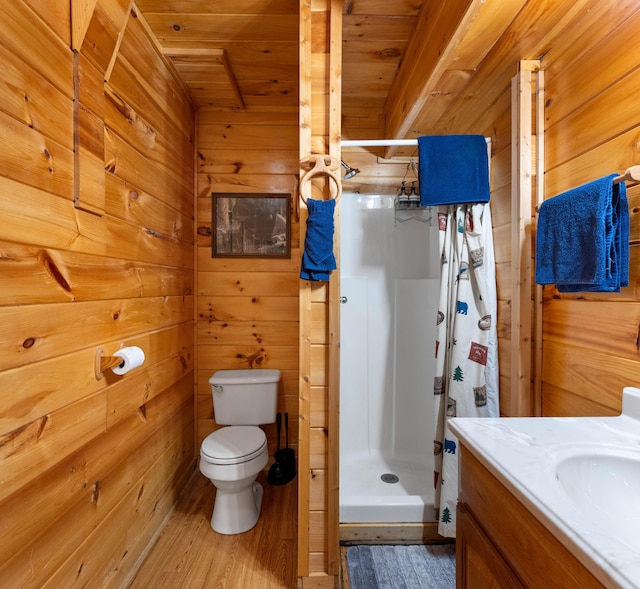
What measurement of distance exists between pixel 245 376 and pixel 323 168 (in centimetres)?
135

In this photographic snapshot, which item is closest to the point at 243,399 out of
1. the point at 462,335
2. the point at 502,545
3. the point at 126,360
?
the point at 126,360

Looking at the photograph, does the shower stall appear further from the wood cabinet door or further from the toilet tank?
the wood cabinet door

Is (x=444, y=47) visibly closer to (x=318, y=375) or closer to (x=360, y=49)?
Result: (x=360, y=49)

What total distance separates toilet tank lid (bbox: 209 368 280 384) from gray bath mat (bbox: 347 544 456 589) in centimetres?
97

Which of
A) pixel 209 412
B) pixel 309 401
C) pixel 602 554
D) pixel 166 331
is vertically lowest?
pixel 209 412

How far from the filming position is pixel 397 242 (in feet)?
7.31

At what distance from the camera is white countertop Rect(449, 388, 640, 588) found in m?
0.45

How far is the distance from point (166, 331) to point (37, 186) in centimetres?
100

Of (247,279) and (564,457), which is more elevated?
(247,279)

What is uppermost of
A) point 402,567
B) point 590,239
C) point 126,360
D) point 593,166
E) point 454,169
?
point 454,169

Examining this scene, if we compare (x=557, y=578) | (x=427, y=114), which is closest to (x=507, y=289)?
(x=427, y=114)

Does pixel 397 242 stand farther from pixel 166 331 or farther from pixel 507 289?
pixel 166 331

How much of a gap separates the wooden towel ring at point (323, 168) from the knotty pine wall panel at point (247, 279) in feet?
2.92

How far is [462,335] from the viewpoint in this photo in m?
1.56
